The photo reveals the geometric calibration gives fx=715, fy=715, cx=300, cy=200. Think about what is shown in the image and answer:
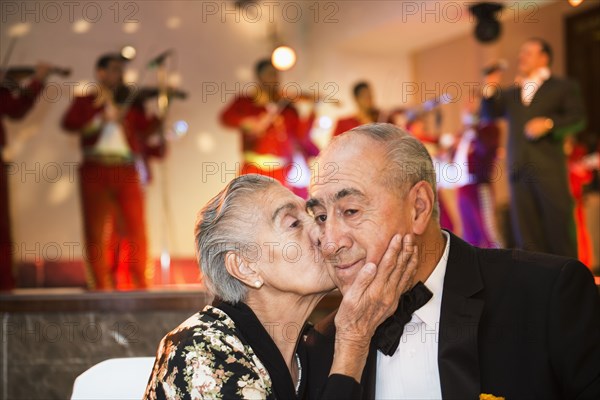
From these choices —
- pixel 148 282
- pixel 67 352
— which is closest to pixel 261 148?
pixel 148 282

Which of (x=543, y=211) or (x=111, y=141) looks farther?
(x=543, y=211)

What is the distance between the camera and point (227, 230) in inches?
78.7

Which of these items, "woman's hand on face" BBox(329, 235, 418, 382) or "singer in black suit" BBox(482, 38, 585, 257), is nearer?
"woman's hand on face" BBox(329, 235, 418, 382)

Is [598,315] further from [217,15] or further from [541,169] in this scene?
[217,15]

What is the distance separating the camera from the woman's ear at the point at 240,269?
200 centimetres

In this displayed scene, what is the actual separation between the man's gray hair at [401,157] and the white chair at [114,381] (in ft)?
2.90

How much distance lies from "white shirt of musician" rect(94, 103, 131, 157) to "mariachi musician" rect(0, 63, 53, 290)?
53cm

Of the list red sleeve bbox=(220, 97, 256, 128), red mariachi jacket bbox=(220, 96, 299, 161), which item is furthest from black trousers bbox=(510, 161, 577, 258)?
red sleeve bbox=(220, 97, 256, 128)

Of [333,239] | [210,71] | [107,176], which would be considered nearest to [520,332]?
[333,239]

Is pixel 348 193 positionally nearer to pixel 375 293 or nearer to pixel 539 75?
pixel 375 293

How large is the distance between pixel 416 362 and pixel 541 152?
395 cm

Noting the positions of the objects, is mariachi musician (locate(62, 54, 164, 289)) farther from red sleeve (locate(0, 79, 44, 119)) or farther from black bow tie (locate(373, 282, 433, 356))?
black bow tie (locate(373, 282, 433, 356))

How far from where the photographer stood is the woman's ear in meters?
2.00

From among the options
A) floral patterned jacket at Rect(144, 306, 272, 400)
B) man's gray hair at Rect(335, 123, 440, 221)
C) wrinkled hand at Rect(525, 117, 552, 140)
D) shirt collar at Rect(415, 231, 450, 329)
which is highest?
wrinkled hand at Rect(525, 117, 552, 140)
